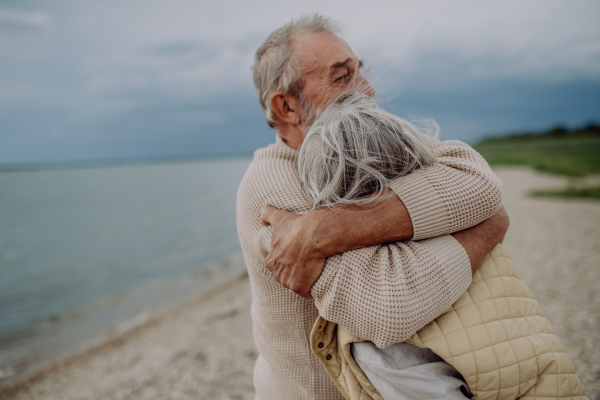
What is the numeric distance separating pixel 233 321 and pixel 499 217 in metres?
7.79

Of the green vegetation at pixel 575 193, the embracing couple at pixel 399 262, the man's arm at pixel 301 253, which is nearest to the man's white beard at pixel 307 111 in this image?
the embracing couple at pixel 399 262

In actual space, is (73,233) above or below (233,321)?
below

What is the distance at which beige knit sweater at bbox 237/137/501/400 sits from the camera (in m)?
1.11

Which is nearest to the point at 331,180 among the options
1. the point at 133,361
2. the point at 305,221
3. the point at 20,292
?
the point at 305,221

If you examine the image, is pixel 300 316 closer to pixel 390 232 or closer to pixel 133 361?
pixel 390 232

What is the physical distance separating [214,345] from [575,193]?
62.9ft

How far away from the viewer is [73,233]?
23.8 meters

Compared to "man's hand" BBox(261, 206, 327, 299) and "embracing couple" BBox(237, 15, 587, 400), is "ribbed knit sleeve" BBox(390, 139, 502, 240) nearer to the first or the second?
"embracing couple" BBox(237, 15, 587, 400)

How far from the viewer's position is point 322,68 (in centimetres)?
181

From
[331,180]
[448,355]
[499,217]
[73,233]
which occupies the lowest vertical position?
[73,233]

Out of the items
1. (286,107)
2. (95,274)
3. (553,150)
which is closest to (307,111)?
(286,107)

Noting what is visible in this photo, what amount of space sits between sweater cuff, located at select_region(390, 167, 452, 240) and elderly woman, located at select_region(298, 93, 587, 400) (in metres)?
0.08

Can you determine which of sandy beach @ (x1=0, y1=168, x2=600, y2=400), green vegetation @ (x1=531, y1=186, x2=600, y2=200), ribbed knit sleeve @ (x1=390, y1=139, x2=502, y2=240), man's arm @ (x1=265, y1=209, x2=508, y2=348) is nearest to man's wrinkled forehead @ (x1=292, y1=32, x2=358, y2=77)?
A: ribbed knit sleeve @ (x1=390, y1=139, x2=502, y2=240)

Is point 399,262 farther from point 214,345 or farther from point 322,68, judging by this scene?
point 214,345
